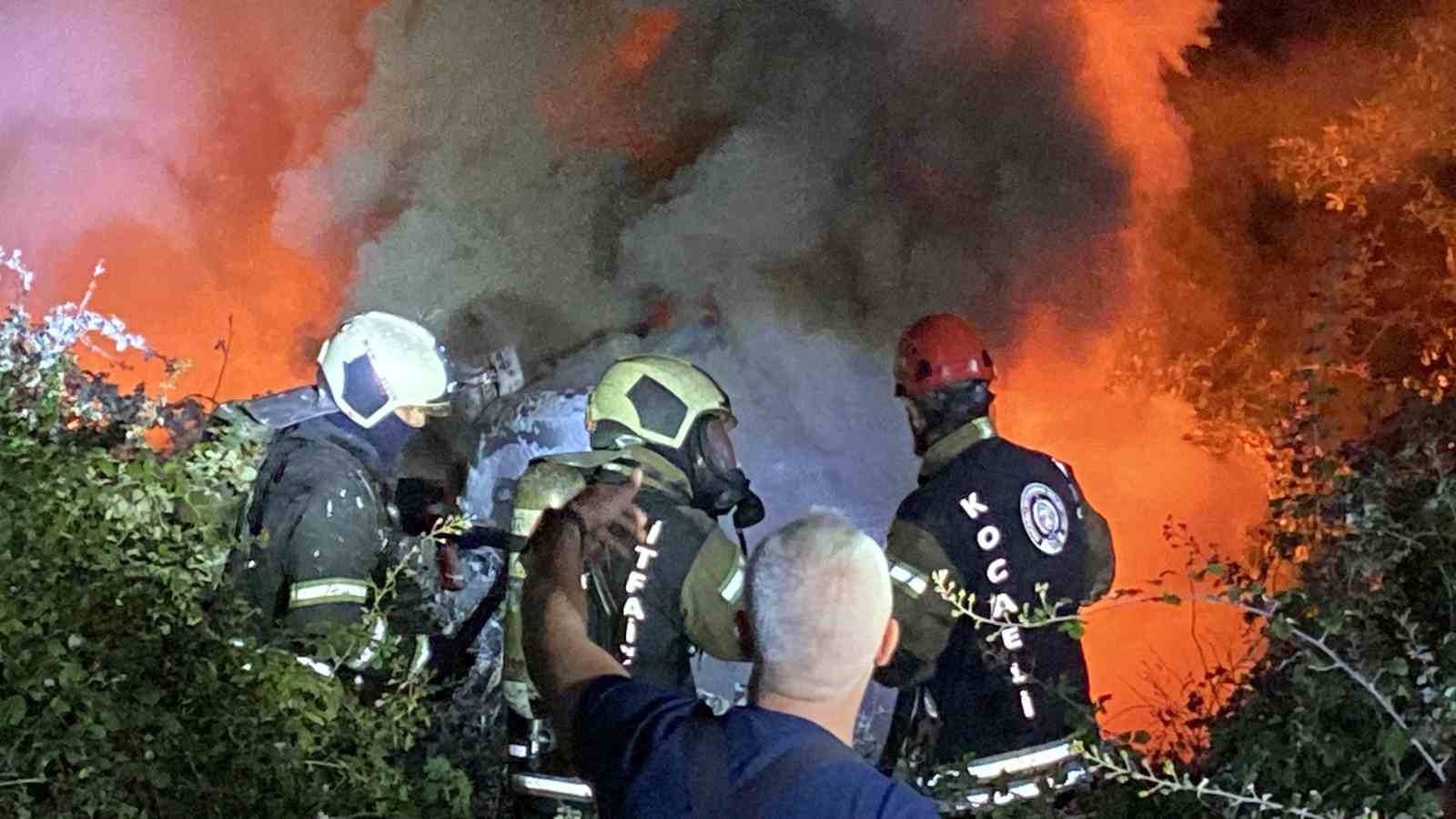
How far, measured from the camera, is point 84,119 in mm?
5547

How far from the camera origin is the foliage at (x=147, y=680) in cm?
336

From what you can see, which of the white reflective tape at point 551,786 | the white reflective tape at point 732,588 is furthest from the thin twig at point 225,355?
the white reflective tape at point 732,588

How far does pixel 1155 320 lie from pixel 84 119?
4706 mm

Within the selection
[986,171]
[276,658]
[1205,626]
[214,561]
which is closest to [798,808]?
[276,658]

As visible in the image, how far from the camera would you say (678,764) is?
1972 millimetres

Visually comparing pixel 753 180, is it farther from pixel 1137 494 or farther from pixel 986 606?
pixel 986 606

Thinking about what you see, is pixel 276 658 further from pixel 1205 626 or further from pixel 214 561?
pixel 1205 626

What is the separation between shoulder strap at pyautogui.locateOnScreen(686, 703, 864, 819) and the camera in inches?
74.9

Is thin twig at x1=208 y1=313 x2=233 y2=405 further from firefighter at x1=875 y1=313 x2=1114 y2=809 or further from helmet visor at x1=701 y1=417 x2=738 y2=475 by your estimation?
firefighter at x1=875 y1=313 x2=1114 y2=809

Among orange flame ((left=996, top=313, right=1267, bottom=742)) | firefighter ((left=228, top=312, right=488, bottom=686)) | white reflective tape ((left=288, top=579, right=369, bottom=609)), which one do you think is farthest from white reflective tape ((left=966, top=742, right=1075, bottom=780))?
white reflective tape ((left=288, top=579, right=369, bottom=609))

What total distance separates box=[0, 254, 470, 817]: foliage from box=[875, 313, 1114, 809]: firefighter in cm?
163

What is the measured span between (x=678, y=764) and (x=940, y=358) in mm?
3096

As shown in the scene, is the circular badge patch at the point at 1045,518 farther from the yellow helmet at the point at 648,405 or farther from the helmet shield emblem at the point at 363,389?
the helmet shield emblem at the point at 363,389

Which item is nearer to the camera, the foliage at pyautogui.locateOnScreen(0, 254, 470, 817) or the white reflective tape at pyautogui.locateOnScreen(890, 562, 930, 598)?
the foliage at pyautogui.locateOnScreen(0, 254, 470, 817)
